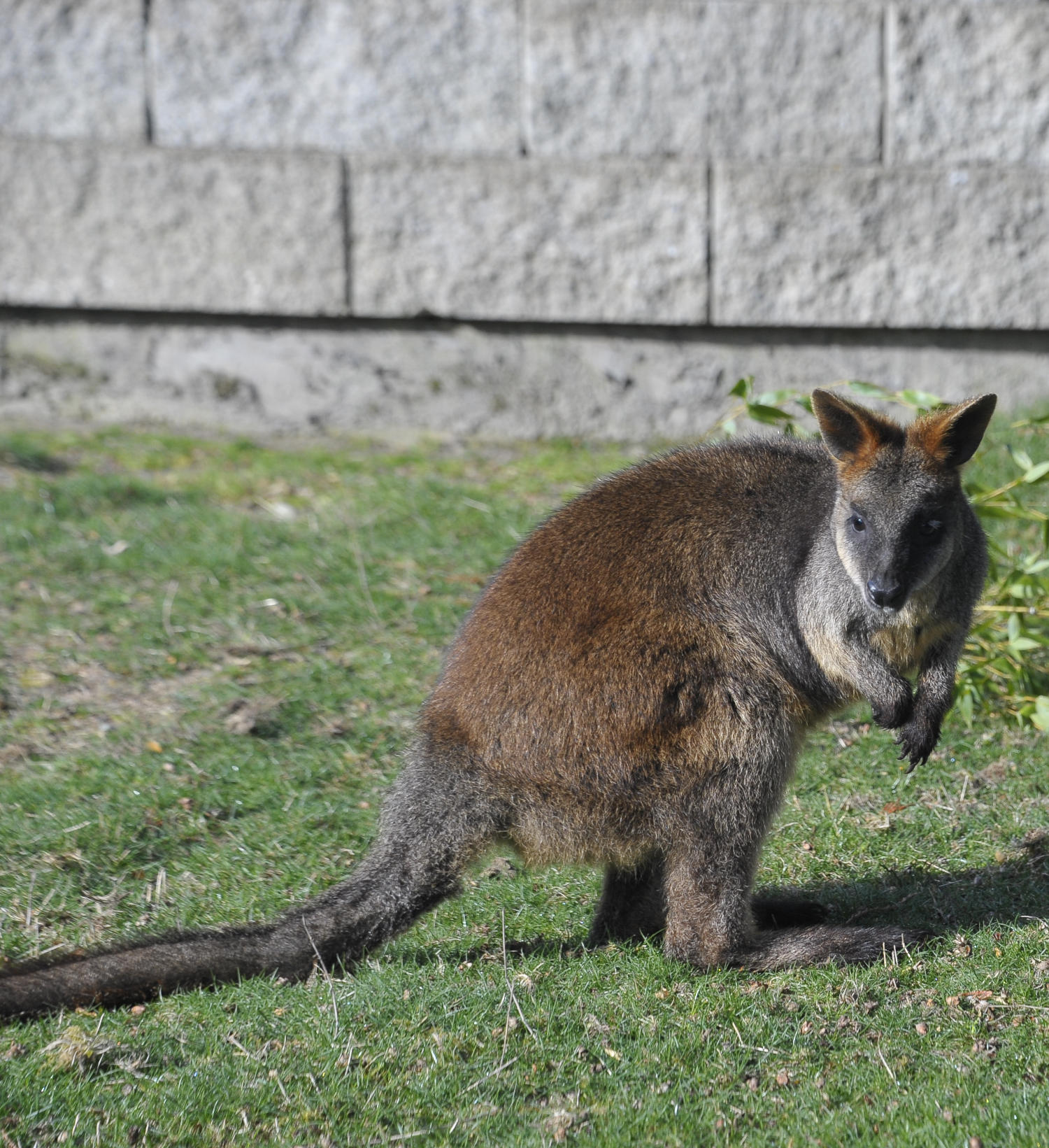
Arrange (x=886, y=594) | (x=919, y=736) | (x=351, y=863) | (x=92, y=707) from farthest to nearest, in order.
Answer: (x=92, y=707) < (x=351, y=863) < (x=919, y=736) < (x=886, y=594)

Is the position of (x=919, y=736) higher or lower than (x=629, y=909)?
higher

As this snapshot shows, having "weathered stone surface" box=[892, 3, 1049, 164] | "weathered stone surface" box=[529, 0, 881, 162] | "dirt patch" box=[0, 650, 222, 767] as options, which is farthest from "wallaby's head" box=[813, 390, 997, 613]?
"weathered stone surface" box=[892, 3, 1049, 164]

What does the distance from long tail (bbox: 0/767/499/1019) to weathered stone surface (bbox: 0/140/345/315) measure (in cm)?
445

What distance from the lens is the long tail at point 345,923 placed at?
3.29m

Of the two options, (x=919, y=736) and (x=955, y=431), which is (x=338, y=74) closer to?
(x=955, y=431)

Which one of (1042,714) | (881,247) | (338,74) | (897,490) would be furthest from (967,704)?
(338,74)

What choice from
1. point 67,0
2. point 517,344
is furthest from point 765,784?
point 67,0

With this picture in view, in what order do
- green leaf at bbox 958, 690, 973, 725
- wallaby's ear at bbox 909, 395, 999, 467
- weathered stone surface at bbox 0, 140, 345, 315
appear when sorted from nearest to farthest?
1. wallaby's ear at bbox 909, 395, 999, 467
2. green leaf at bbox 958, 690, 973, 725
3. weathered stone surface at bbox 0, 140, 345, 315

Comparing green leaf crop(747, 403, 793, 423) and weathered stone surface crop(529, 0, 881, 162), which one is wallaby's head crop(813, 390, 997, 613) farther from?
weathered stone surface crop(529, 0, 881, 162)

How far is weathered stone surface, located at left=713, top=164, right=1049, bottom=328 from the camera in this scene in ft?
23.2

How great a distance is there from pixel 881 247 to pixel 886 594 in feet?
14.3

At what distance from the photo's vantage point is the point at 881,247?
713 cm

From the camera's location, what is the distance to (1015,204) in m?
7.08

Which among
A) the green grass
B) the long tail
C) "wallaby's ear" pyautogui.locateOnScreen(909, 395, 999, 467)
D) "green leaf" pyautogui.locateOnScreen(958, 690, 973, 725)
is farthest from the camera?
"green leaf" pyautogui.locateOnScreen(958, 690, 973, 725)
